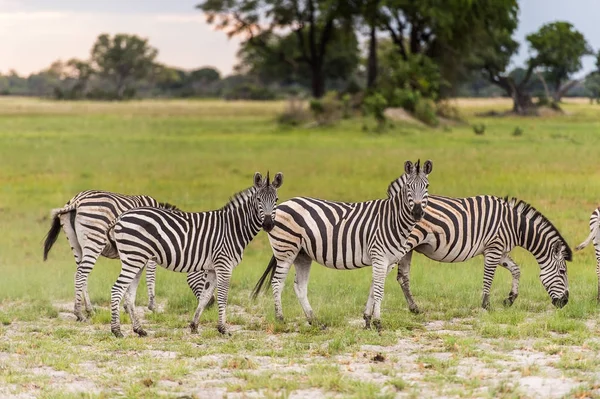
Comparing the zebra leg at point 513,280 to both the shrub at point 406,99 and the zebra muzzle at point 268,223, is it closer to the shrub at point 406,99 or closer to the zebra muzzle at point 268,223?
the zebra muzzle at point 268,223

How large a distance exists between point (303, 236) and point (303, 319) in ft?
3.12

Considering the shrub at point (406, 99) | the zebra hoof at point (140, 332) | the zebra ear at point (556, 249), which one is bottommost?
the zebra hoof at point (140, 332)

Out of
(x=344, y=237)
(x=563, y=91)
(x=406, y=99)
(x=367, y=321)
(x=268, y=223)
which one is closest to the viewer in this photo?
(x=268, y=223)

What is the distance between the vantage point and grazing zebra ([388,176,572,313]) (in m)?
10.3

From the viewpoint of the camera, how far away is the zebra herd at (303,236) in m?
9.18

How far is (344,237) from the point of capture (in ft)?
Answer: 31.7

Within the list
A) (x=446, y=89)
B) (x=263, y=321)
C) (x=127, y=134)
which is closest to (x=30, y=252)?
(x=263, y=321)

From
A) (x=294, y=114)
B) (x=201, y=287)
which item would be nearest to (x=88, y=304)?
(x=201, y=287)

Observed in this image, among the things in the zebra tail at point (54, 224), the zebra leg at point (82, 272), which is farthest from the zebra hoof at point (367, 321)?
the zebra tail at point (54, 224)

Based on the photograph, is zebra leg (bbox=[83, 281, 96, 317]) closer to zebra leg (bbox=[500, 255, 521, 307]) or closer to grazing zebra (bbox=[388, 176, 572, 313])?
grazing zebra (bbox=[388, 176, 572, 313])

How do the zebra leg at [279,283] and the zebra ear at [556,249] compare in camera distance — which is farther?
the zebra ear at [556,249]

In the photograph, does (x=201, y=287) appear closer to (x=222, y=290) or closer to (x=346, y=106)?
(x=222, y=290)

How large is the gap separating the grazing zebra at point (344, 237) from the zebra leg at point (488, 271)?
1.22 meters

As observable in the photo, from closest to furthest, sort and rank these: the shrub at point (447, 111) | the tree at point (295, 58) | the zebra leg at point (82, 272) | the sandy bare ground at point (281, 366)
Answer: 1. the sandy bare ground at point (281, 366)
2. the zebra leg at point (82, 272)
3. the shrub at point (447, 111)
4. the tree at point (295, 58)
